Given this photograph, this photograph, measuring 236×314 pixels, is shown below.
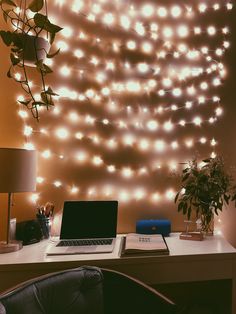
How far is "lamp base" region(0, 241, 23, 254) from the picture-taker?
5.41 feet

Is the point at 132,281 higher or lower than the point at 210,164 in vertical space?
lower

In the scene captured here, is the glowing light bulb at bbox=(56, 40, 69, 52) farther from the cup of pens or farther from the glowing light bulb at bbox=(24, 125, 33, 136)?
the cup of pens

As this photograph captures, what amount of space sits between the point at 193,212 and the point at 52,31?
5.15 ft

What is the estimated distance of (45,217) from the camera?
1.91 m

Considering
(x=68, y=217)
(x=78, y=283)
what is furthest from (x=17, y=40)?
(x=78, y=283)

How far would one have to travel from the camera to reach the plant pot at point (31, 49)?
5.03 ft

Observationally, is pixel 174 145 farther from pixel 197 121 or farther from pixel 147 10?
pixel 147 10

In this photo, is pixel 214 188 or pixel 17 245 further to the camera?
pixel 214 188

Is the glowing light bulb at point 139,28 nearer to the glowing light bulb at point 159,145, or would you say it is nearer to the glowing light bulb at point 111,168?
the glowing light bulb at point 159,145

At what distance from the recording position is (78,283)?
4.43 ft

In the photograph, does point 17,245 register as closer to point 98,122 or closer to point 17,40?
point 98,122

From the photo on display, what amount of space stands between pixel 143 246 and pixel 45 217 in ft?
2.21

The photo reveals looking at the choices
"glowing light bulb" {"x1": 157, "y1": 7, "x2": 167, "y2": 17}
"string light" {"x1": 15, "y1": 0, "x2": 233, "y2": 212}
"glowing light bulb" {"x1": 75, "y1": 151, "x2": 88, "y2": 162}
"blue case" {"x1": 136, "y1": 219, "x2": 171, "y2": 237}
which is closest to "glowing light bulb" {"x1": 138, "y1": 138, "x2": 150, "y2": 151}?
"string light" {"x1": 15, "y1": 0, "x2": 233, "y2": 212}

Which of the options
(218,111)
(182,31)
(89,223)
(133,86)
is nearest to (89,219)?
(89,223)
